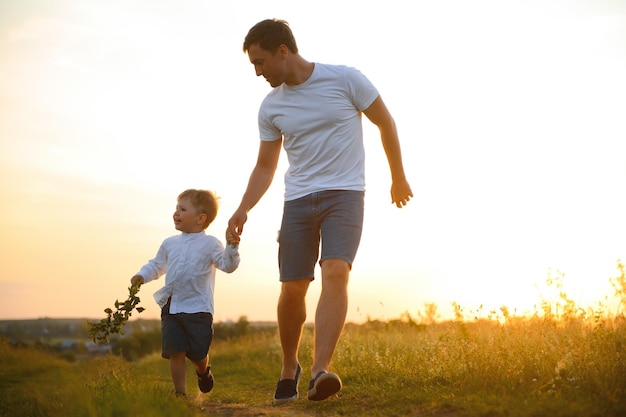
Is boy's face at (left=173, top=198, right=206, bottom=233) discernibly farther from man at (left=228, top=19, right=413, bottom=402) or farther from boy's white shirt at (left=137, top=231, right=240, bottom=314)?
man at (left=228, top=19, right=413, bottom=402)

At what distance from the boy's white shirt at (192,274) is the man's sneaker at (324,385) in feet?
4.65

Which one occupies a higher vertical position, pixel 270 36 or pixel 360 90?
pixel 270 36

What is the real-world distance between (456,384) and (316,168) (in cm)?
191

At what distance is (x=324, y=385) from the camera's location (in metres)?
4.81

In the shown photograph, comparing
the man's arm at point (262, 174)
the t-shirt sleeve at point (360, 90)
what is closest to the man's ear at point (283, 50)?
the t-shirt sleeve at point (360, 90)

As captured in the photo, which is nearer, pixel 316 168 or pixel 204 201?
pixel 316 168

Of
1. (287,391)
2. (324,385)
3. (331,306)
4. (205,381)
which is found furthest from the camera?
(205,381)

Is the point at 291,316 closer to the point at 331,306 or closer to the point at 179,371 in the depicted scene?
the point at 331,306

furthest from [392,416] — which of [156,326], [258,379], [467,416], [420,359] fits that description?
[156,326]

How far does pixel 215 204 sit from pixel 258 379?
11.4 ft

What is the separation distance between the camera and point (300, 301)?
5613mm

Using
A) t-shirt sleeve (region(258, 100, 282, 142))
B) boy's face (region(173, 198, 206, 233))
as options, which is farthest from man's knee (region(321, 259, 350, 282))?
boy's face (region(173, 198, 206, 233))

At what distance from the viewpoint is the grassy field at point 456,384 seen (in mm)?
4555

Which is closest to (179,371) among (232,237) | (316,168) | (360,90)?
(232,237)
